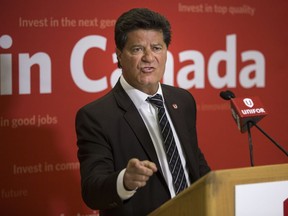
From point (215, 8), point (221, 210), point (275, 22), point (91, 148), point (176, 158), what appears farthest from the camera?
point (275, 22)

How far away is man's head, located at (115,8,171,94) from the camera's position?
1917 millimetres

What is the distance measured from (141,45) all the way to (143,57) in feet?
0.16

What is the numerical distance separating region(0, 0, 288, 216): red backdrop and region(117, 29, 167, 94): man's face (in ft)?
2.88

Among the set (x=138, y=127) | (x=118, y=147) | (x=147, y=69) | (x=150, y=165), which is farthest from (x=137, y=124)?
(x=150, y=165)

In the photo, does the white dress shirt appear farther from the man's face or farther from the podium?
the podium

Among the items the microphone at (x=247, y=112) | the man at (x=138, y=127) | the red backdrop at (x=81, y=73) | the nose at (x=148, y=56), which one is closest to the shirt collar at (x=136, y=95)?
the man at (x=138, y=127)

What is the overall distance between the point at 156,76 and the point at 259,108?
0.42 meters

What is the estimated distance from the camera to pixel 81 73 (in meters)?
2.81

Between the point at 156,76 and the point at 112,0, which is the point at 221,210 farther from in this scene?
the point at 112,0

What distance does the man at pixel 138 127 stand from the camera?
1.81 metres

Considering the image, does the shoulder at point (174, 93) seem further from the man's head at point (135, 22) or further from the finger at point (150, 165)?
the finger at point (150, 165)

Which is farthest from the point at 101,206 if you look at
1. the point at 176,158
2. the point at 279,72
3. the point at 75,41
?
the point at 279,72

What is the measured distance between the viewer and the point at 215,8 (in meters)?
3.21

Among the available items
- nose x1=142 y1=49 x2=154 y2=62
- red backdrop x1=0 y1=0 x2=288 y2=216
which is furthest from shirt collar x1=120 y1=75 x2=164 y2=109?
red backdrop x1=0 y1=0 x2=288 y2=216
